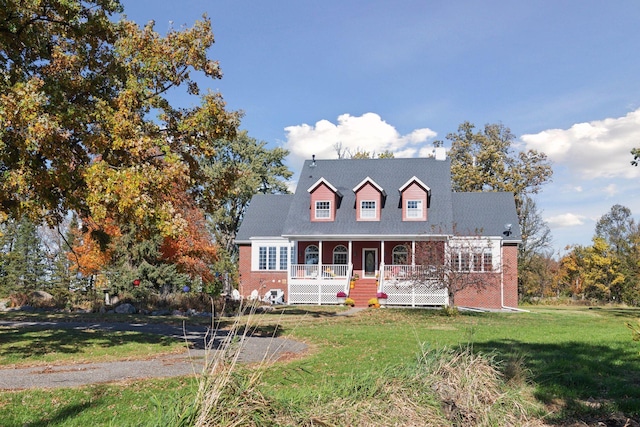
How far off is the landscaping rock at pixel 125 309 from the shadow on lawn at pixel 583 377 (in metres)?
14.9

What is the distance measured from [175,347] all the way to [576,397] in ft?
25.4

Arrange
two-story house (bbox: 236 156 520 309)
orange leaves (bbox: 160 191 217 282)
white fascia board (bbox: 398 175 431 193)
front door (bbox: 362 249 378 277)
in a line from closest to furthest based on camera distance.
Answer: orange leaves (bbox: 160 191 217 282)
two-story house (bbox: 236 156 520 309)
white fascia board (bbox: 398 175 431 193)
front door (bbox: 362 249 378 277)

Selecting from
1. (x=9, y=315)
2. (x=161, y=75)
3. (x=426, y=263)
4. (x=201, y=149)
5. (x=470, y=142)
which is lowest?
(x=9, y=315)

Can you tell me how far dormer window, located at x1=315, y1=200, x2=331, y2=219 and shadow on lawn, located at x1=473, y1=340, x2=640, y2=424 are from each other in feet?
65.0

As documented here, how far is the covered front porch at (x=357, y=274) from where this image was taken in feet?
90.6

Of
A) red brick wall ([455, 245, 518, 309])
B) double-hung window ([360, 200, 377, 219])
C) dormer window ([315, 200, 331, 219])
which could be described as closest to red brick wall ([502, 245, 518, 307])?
red brick wall ([455, 245, 518, 309])

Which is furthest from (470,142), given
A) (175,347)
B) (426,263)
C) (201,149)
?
(175,347)

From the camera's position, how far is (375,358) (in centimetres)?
981

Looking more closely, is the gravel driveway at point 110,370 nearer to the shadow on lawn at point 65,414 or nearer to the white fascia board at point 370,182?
the shadow on lawn at point 65,414

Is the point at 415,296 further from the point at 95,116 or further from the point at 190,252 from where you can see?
the point at 95,116

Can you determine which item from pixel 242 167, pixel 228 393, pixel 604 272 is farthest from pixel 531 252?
pixel 228 393

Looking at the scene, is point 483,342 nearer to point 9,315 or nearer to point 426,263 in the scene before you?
point 426,263

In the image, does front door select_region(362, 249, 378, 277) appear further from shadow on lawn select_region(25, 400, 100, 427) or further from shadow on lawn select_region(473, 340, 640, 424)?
shadow on lawn select_region(25, 400, 100, 427)

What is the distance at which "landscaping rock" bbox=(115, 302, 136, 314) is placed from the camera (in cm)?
2184
